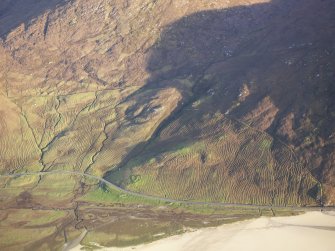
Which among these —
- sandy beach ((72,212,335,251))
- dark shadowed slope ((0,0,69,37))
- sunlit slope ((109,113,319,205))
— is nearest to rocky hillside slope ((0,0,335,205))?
sunlit slope ((109,113,319,205))

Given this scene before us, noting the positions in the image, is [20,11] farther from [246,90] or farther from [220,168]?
[220,168]

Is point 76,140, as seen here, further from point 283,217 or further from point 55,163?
point 283,217

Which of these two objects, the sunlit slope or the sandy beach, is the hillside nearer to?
the sunlit slope

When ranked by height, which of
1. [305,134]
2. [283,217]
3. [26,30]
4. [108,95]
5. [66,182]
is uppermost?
[26,30]

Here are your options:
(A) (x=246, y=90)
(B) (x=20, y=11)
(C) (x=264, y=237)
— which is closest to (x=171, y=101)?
(A) (x=246, y=90)

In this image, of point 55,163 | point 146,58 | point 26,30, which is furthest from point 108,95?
point 26,30
